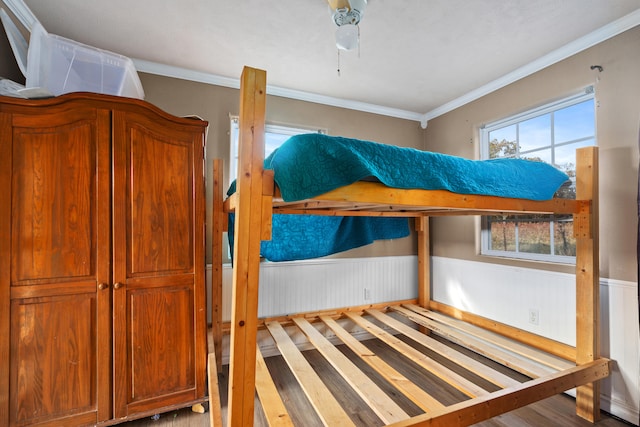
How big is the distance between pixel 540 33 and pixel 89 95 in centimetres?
263

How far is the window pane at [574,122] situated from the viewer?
1.93 m

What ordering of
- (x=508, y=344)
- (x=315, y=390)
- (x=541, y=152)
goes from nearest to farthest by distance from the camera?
(x=315, y=390) < (x=508, y=344) < (x=541, y=152)

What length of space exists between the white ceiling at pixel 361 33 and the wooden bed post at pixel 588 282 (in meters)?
0.77

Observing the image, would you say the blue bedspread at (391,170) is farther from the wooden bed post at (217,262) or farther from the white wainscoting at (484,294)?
the wooden bed post at (217,262)

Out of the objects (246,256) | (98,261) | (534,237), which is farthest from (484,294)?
(98,261)

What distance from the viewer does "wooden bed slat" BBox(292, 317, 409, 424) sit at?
4.01 ft

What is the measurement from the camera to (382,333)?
2182mm

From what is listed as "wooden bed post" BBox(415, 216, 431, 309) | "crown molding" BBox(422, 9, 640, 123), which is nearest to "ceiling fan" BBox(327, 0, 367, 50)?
"crown molding" BBox(422, 9, 640, 123)

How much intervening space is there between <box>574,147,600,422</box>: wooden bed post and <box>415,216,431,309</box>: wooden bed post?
1.24m

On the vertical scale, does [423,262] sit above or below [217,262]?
below

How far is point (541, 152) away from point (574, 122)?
0.90ft

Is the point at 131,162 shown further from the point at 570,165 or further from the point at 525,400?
the point at 570,165

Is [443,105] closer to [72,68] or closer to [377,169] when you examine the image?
[377,169]

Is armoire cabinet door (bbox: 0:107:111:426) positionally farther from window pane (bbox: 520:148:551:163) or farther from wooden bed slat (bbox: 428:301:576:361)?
window pane (bbox: 520:148:551:163)
